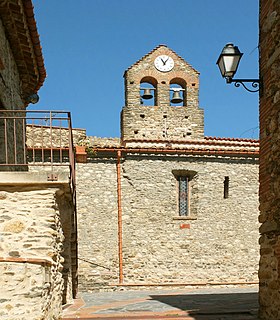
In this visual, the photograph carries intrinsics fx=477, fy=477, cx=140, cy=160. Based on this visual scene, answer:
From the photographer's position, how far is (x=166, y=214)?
18438 millimetres

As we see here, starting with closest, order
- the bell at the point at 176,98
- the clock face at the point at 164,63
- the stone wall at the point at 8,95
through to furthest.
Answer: the stone wall at the point at 8,95
the bell at the point at 176,98
the clock face at the point at 164,63

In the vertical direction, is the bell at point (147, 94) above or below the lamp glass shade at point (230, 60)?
above

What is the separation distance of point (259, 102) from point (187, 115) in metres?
14.5

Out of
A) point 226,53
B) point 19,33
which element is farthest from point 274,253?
point 19,33

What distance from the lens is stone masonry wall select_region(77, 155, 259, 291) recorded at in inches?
700

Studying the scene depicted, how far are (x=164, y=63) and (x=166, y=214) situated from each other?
303 inches

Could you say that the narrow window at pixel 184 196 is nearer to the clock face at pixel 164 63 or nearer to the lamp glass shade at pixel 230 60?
the clock face at pixel 164 63

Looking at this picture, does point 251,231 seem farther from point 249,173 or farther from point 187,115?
point 187,115

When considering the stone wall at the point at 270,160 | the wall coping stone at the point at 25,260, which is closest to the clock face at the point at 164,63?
the stone wall at the point at 270,160

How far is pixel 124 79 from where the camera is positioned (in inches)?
875

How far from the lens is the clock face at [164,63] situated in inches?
870

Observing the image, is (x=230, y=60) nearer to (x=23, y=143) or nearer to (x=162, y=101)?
(x=23, y=143)

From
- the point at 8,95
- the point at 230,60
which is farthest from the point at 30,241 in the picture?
the point at 8,95

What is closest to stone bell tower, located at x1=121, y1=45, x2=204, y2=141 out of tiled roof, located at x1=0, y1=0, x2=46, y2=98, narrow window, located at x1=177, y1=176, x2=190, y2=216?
narrow window, located at x1=177, y1=176, x2=190, y2=216
